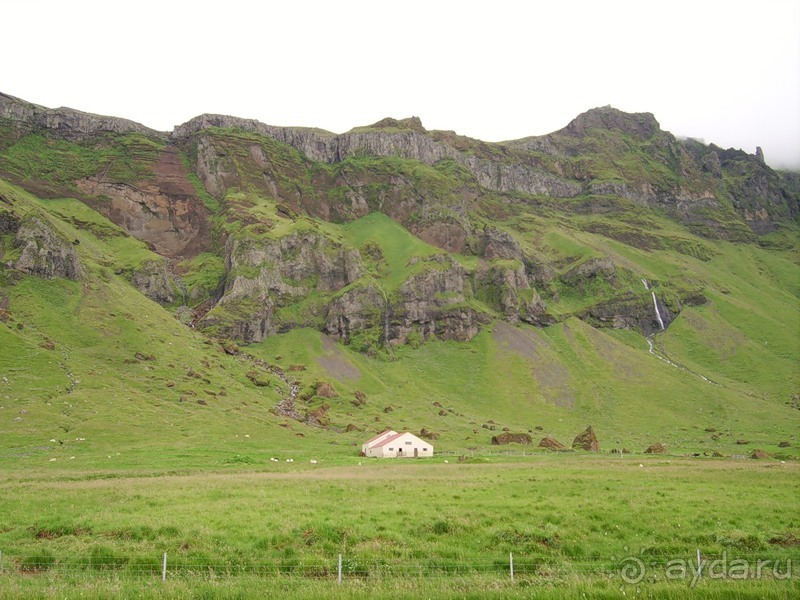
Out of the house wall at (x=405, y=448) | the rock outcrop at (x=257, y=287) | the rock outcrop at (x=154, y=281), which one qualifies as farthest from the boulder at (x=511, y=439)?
the rock outcrop at (x=154, y=281)

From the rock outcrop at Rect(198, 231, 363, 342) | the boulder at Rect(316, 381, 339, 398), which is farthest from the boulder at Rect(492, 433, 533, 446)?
the rock outcrop at Rect(198, 231, 363, 342)

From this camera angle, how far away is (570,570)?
19.8 m

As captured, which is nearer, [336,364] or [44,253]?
[44,253]

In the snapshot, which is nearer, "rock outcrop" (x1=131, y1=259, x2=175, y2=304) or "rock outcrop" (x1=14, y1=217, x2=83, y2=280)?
"rock outcrop" (x1=14, y1=217, x2=83, y2=280)

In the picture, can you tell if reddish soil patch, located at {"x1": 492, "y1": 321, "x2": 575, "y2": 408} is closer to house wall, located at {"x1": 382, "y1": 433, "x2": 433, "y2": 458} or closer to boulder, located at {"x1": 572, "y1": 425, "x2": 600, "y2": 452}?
boulder, located at {"x1": 572, "y1": 425, "x2": 600, "y2": 452}

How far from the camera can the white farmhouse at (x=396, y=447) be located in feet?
278

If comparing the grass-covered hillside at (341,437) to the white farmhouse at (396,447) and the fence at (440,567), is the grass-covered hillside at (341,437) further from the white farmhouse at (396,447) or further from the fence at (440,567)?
the white farmhouse at (396,447)

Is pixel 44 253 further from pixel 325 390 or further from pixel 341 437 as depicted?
pixel 341 437

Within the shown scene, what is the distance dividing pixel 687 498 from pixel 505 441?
238 ft

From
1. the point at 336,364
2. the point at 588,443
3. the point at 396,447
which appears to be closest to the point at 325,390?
the point at 336,364

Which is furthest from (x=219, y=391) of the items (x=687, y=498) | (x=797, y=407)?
Result: (x=797, y=407)

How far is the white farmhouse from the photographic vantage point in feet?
278

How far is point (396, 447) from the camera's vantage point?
283 feet

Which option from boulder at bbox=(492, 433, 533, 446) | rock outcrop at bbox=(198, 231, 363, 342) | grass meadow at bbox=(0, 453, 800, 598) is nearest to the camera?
grass meadow at bbox=(0, 453, 800, 598)
